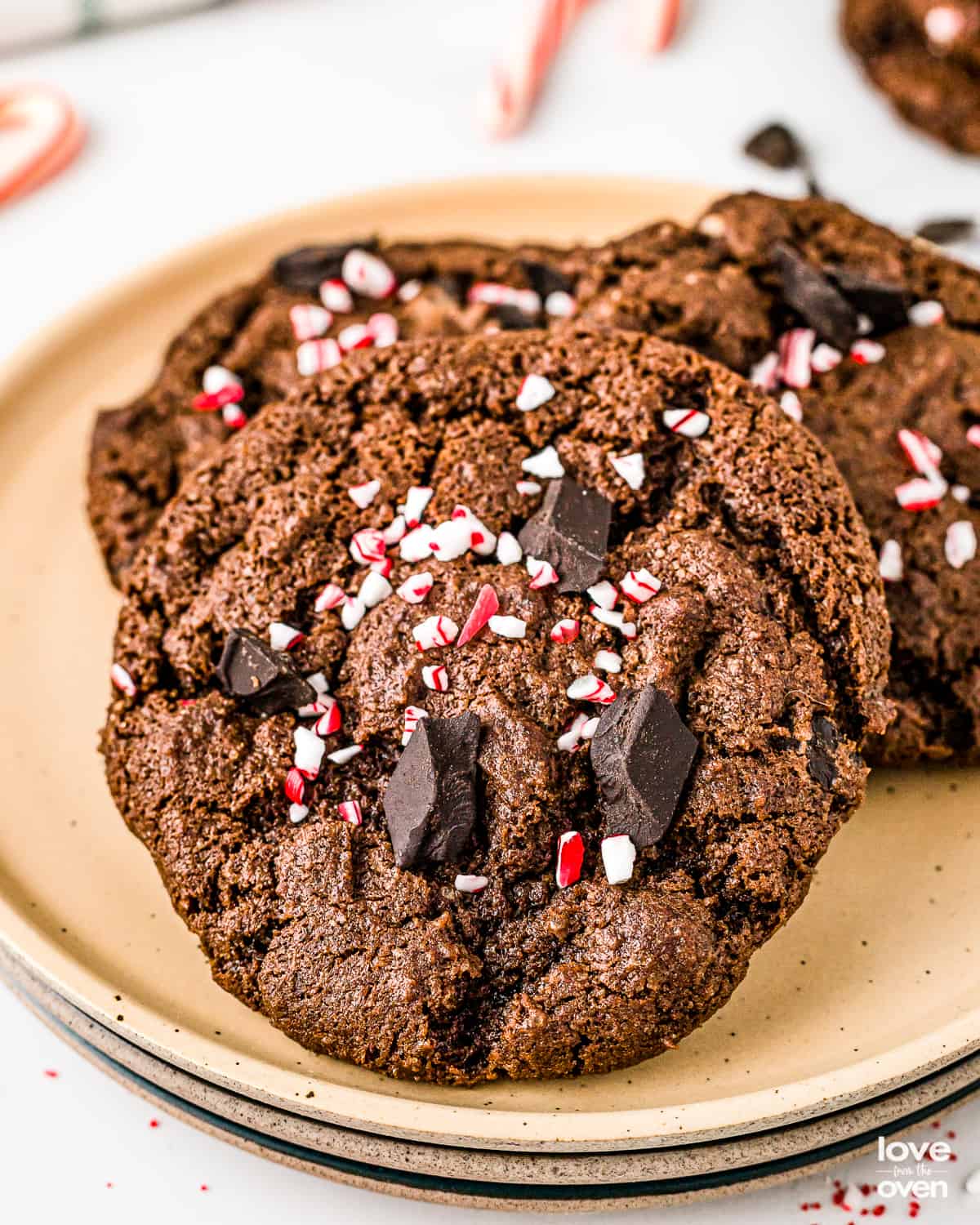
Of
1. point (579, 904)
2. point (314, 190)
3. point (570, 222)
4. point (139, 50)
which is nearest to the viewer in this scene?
point (579, 904)

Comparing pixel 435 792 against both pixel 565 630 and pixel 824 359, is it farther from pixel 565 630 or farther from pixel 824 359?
pixel 824 359

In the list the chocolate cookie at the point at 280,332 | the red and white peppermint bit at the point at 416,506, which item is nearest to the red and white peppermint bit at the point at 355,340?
the chocolate cookie at the point at 280,332

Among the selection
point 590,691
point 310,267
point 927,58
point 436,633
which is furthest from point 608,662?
point 927,58

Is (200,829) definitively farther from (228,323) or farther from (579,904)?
(228,323)

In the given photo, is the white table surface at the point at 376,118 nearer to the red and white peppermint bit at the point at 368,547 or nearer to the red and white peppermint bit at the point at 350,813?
the red and white peppermint bit at the point at 368,547

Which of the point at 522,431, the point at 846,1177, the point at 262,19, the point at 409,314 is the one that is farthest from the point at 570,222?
the point at 846,1177
